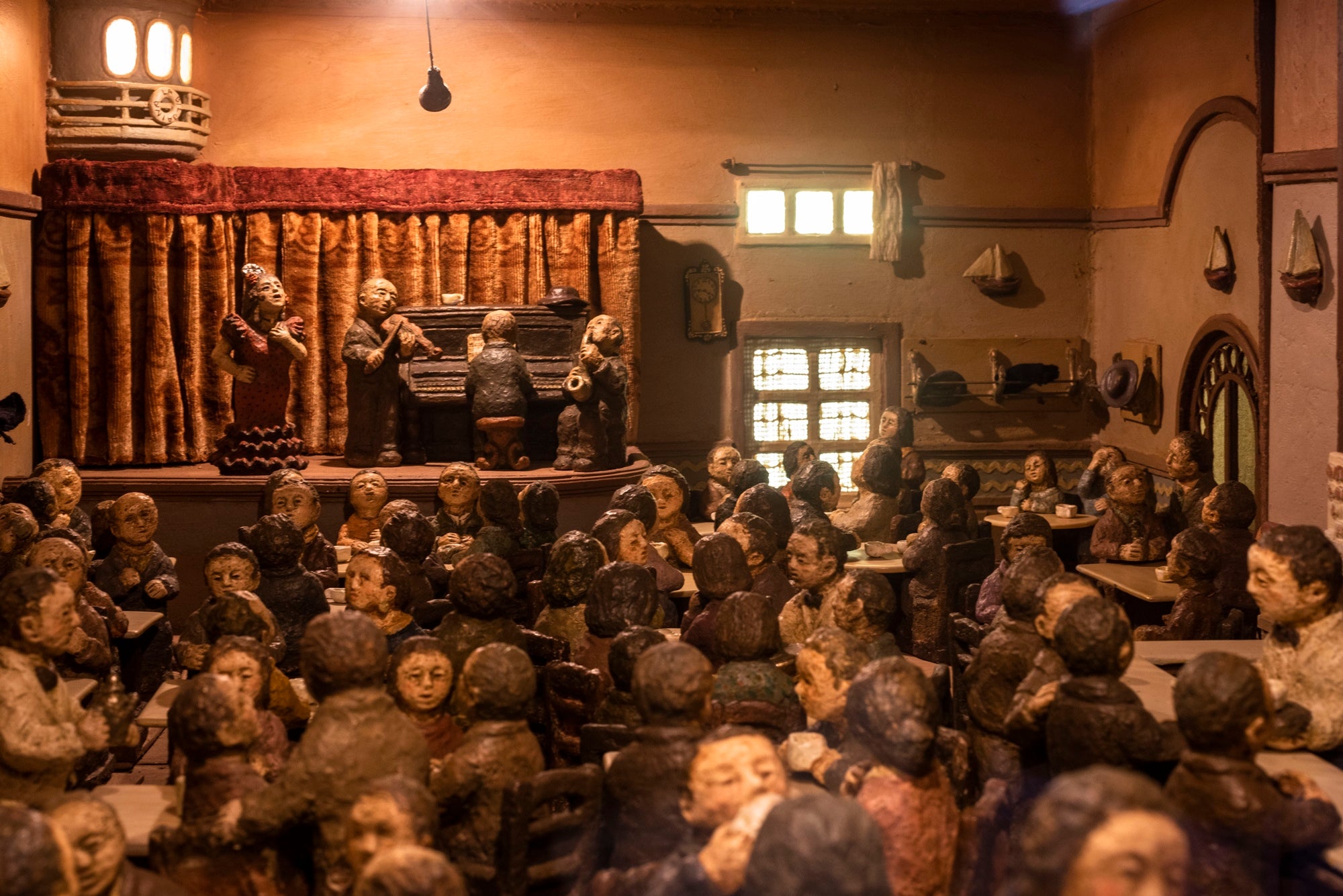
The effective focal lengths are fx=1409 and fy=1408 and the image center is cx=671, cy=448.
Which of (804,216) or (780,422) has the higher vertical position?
(804,216)

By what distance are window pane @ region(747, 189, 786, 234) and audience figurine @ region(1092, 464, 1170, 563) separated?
489 centimetres

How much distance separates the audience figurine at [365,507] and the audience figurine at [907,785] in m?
4.82

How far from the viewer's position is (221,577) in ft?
19.5

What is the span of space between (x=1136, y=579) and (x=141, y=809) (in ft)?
16.2

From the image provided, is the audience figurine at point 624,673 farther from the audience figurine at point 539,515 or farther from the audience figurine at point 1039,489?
the audience figurine at point 1039,489

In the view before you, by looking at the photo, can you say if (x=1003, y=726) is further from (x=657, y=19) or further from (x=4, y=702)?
(x=657, y=19)

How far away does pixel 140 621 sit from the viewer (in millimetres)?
6785

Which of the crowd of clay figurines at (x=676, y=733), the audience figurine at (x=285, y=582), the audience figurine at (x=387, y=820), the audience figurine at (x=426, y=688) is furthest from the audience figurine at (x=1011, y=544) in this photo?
the audience figurine at (x=387, y=820)

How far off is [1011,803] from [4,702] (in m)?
3.01

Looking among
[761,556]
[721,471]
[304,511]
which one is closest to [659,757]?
[761,556]

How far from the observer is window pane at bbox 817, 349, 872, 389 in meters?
12.5

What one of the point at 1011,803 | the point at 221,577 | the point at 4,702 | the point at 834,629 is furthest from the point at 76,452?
the point at 1011,803

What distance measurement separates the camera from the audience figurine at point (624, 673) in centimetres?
490

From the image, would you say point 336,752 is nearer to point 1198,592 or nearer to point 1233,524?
point 1198,592
